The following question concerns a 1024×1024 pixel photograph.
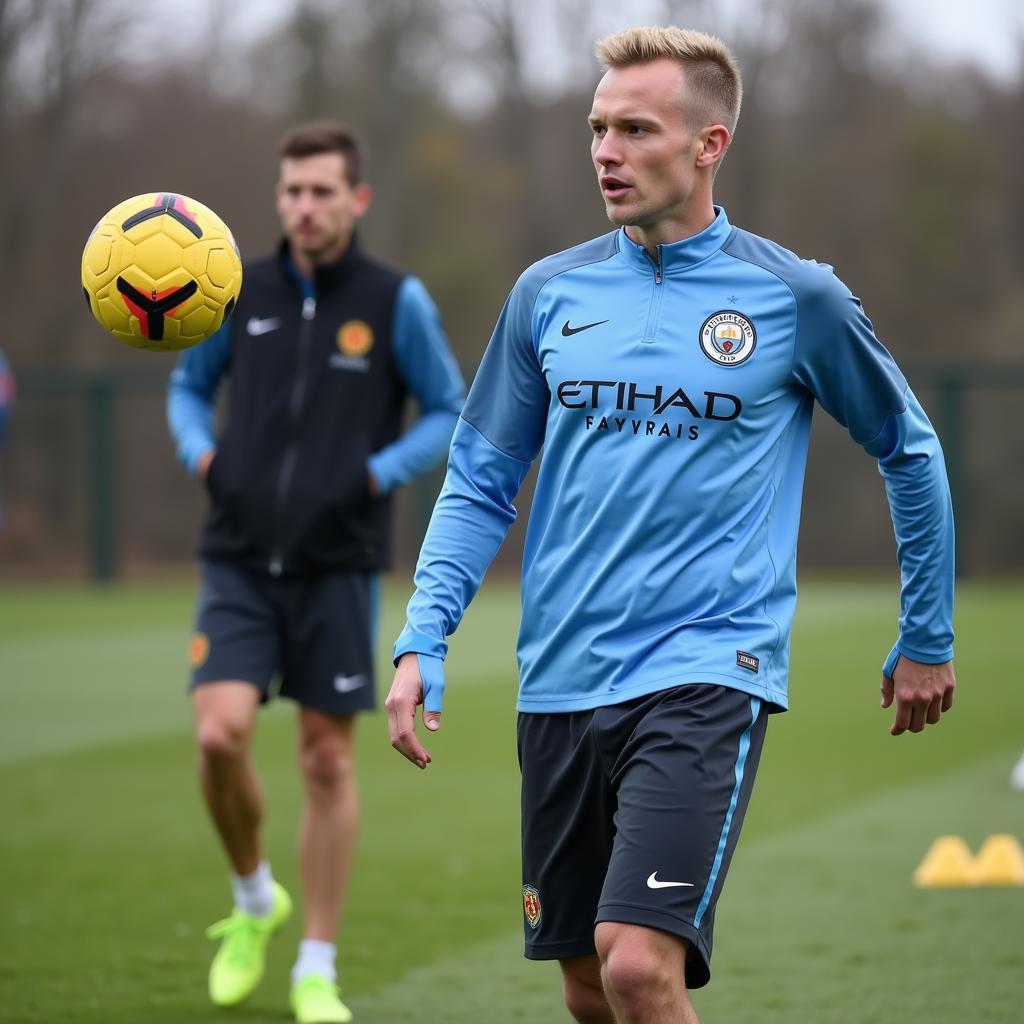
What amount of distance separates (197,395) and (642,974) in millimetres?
3388

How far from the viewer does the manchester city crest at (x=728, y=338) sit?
3533mm

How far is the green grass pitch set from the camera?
Answer: 529 cm

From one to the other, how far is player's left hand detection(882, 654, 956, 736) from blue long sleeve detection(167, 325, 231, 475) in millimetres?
2843

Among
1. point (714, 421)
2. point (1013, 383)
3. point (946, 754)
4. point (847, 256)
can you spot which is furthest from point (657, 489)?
point (847, 256)

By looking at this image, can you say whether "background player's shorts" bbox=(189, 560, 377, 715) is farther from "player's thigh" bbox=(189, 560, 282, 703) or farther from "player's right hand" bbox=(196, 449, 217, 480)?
"player's right hand" bbox=(196, 449, 217, 480)

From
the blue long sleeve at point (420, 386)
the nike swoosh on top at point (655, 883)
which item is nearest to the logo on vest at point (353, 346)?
the blue long sleeve at point (420, 386)

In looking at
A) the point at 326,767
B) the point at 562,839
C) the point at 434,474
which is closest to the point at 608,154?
the point at 562,839

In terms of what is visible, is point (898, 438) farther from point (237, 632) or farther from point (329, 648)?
point (237, 632)

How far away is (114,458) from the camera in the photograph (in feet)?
72.2

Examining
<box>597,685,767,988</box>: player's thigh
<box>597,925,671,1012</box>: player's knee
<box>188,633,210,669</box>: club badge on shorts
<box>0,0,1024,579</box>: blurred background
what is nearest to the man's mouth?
<box>597,685,767,988</box>: player's thigh

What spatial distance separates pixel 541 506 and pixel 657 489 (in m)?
0.30

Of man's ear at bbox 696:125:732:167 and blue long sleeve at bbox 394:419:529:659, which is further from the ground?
man's ear at bbox 696:125:732:167

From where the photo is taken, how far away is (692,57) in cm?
364

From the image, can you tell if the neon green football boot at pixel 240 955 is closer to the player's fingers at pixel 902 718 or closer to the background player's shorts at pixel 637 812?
the background player's shorts at pixel 637 812
